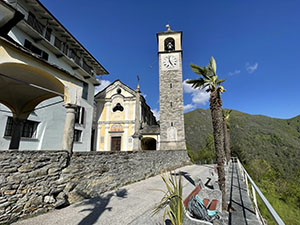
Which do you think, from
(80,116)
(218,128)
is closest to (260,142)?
(80,116)

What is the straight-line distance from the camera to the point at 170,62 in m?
22.1

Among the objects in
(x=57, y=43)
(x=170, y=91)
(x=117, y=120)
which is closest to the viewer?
(x=57, y=43)

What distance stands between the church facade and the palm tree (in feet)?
40.8

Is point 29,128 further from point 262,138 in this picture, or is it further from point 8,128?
point 262,138

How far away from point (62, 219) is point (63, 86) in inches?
152

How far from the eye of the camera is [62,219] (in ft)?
11.6

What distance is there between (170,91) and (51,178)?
61.0 ft

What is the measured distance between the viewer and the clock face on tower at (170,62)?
21.9 m

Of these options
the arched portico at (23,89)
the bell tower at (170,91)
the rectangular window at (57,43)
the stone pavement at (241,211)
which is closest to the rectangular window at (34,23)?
the rectangular window at (57,43)

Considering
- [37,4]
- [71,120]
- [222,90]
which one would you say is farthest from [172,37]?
[71,120]

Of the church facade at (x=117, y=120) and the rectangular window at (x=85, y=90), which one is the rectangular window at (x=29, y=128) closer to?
the rectangular window at (x=85, y=90)

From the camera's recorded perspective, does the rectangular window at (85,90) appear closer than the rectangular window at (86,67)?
Yes

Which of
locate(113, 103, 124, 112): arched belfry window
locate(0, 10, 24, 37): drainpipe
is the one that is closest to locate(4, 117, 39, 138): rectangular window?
locate(0, 10, 24, 37): drainpipe

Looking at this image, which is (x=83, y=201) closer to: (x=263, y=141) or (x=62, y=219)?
(x=62, y=219)
